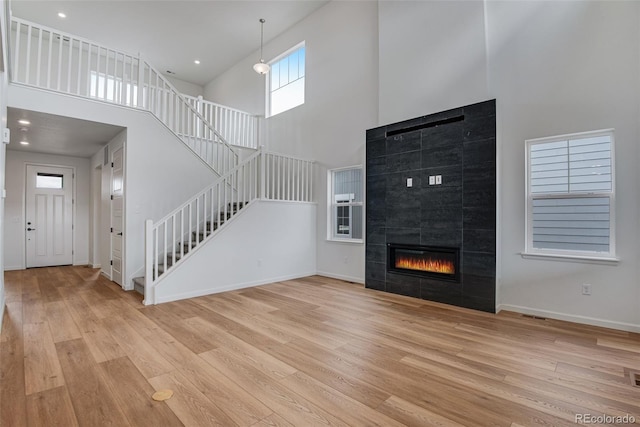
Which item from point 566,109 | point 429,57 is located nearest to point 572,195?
point 566,109

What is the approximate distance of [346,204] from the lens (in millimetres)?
6082

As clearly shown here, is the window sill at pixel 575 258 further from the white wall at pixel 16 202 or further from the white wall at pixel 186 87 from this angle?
the white wall at pixel 186 87

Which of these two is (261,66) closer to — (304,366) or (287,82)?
(287,82)

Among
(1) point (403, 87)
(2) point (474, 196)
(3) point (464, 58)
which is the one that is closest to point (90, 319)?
(2) point (474, 196)

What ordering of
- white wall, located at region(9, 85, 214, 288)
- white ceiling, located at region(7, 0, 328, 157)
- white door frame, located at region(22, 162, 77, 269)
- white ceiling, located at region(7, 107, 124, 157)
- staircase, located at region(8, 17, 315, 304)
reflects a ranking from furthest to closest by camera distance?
white door frame, located at region(22, 162, 77, 269)
white ceiling, located at region(7, 0, 328, 157)
white wall, located at region(9, 85, 214, 288)
white ceiling, located at region(7, 107, 124, 157)
staircase, located at region(8, 17, 315, 304)

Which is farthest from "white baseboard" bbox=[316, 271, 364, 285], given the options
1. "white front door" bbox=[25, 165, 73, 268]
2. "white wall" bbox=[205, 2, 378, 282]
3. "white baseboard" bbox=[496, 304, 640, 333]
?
"white front door" bbox=[25, 165, 73, 268]

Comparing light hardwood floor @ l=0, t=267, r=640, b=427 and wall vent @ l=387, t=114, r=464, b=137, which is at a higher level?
wall vent @ l=387, t=114, r=464, b=137

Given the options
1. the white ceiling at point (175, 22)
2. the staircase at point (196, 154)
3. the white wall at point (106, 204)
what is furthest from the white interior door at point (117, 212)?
the white ceiling at point (175, 22)

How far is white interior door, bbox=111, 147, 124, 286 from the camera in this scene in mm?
5473

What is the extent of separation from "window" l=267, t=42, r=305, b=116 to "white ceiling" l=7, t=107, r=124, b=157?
11.9 feet

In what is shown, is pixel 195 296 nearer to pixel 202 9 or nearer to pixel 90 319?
pixel 90 319

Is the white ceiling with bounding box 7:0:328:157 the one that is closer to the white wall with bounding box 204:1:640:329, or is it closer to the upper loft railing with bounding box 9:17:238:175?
the upper loft railing with bounding box 9:17:238:175

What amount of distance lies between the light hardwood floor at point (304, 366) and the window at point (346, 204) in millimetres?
2054

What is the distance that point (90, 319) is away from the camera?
3.61m
